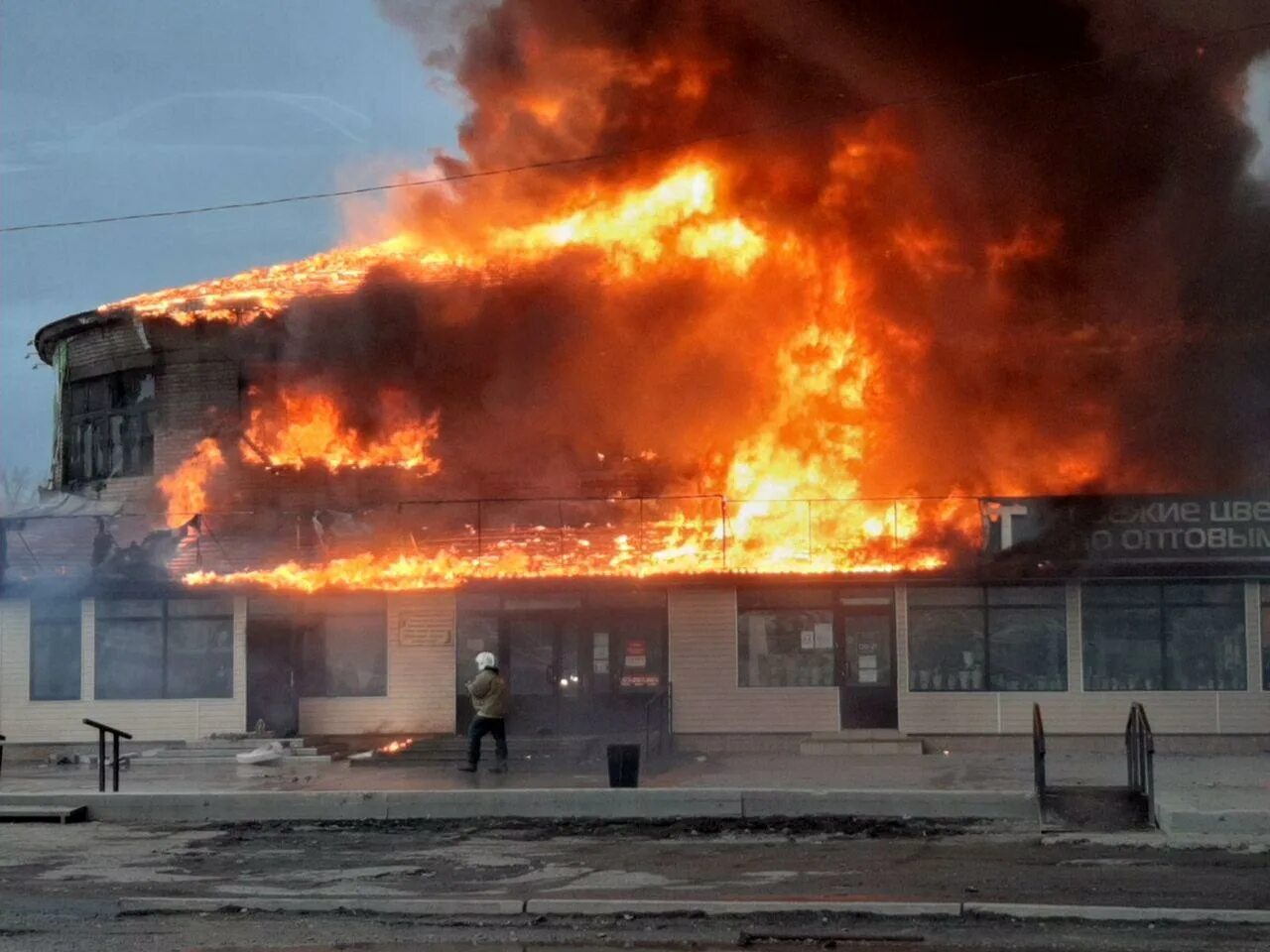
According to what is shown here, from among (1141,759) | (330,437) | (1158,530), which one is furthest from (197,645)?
(1141,759)

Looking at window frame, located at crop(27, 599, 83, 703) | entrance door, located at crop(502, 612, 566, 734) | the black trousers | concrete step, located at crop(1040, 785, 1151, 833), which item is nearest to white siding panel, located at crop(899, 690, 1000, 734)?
entrance door, located at crop(502, 612, 566, 734)

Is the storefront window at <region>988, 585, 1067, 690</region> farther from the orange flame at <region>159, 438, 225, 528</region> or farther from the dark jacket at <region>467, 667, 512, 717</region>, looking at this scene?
the orange flame at <region>159, 438, 225, 528</region>

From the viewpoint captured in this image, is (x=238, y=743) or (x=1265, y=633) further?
(x=238, y=743)

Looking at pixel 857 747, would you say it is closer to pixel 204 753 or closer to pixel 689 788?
pixel 689 788

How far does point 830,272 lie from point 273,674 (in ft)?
39.5

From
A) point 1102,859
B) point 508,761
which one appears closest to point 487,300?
point 508,761

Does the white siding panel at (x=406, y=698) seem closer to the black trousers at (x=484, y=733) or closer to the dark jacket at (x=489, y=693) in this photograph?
the black trousers at (x=484, y=733)

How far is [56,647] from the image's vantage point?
81.8 feet

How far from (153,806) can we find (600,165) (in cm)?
1516

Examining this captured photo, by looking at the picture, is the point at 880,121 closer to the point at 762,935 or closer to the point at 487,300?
the point at 487,300

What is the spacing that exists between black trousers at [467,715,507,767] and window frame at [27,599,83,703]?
25.9 ft

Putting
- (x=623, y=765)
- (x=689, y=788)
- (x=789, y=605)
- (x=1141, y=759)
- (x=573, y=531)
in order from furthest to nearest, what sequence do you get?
(x=573, y=531) → (x=789, y=605) → (x=623, y=765) → (x=689, y=788) → (x=1141, y=759)

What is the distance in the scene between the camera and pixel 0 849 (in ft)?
49.9

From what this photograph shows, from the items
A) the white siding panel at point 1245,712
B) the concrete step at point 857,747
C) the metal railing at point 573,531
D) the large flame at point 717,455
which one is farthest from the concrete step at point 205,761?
the white siding panel at point 1245,712
